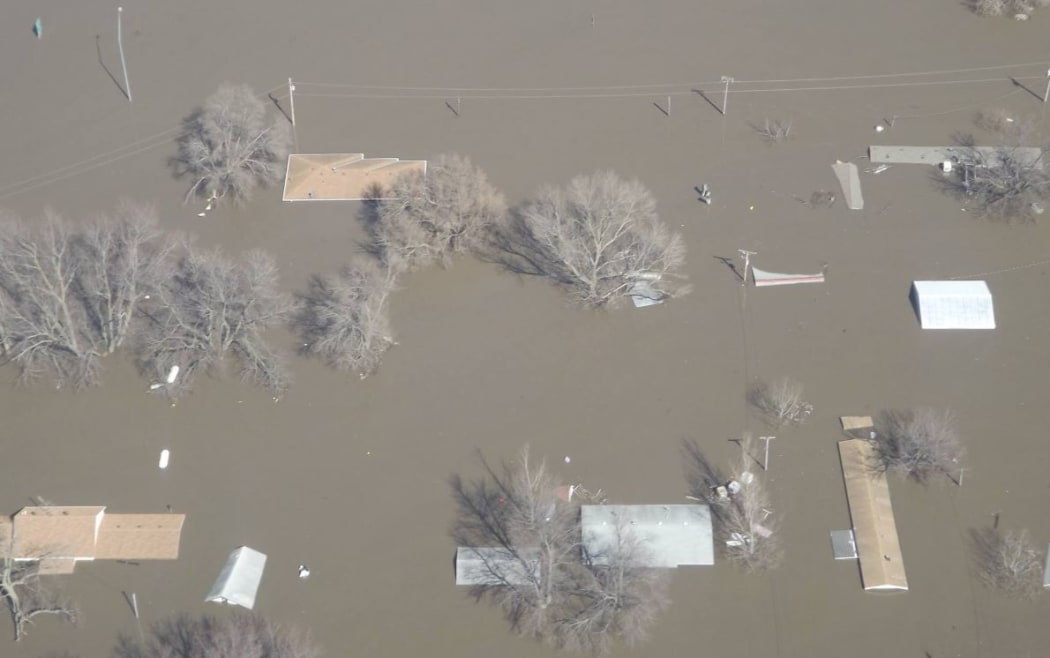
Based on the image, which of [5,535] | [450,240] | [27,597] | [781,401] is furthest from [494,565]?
[5,535]

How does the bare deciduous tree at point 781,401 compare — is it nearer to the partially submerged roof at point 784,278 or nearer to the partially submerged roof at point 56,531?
the partially submerged roof at point 784,278

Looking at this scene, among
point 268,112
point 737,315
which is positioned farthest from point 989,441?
point 268,112

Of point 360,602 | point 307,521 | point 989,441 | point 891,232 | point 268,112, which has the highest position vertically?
point 268,112

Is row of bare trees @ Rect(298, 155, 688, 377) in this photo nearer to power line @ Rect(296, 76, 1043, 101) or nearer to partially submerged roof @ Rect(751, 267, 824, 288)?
partially submerged roof @ Rect(751, 267, 824, 288)

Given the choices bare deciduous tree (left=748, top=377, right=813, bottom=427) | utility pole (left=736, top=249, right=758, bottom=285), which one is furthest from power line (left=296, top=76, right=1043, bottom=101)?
bare deciduous tree (left=748, top=377, right=813, bottom=427)

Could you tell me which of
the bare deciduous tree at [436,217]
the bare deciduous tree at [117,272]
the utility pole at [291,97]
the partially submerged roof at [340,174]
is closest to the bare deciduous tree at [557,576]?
the bare deciduous tree at [436,217]

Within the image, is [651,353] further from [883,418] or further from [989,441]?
[989,441]

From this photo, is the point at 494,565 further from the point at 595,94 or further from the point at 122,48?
the point at 122,48
